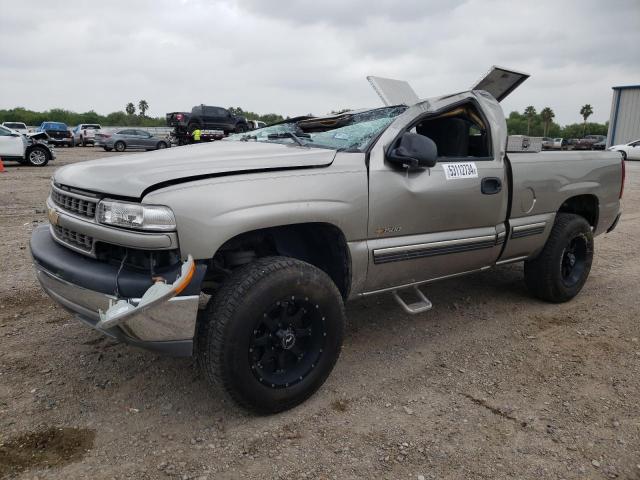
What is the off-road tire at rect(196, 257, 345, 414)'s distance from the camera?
242cm

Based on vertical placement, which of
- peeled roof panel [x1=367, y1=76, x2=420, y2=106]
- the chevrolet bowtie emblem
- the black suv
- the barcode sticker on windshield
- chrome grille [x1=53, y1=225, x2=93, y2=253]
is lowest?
chrome grille [x1=53, y1=225, x2=93, y2=253]

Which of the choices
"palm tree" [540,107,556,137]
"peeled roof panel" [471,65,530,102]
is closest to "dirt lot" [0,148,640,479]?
"peeled roof panel" [471,65,530,102]

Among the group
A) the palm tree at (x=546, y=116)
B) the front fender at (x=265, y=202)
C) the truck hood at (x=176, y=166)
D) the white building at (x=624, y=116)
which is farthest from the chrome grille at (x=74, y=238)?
the palm tree at (x=546, y=116)

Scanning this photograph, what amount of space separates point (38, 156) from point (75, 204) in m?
15.5

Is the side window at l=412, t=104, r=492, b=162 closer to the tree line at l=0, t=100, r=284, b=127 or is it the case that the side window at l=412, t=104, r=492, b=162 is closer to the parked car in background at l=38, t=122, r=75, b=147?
the parked car in background at l=38, t=122, r=75, b=147

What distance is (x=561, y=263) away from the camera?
14.3 ft

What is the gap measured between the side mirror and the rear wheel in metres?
16.0

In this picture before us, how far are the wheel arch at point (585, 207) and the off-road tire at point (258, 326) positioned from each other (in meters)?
2.82

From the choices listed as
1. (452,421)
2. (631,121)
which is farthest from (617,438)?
(631,121)

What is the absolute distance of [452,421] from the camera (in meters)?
2.70

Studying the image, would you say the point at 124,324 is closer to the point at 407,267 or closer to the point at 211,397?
the point at 211,397

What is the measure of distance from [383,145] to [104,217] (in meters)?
1.61

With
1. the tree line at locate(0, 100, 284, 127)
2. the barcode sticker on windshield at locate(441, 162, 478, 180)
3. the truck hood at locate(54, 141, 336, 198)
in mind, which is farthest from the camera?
the tree line at locate(0, 100, 284, 127)

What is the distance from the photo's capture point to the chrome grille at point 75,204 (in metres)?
2.53
